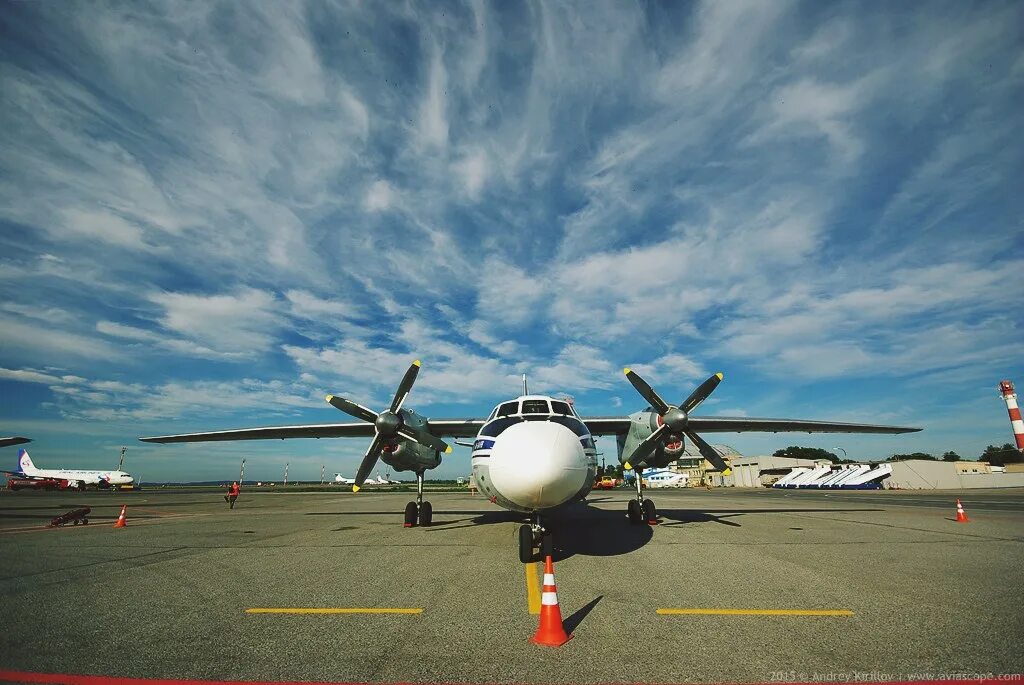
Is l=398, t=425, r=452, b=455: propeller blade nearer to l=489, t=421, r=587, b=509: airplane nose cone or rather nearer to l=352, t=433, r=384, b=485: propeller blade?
l=352, t=433, r=384, b=485: propeller blade

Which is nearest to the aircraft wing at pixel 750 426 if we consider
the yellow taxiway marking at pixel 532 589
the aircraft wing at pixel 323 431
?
the aircraft wing at pixel 323 431

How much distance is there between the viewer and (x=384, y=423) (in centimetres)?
1375

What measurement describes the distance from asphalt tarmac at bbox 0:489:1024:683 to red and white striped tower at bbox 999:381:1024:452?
206 ft

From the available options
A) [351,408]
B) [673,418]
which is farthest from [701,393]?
[351,408]

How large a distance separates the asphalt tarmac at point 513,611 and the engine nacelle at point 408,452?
3648 mm

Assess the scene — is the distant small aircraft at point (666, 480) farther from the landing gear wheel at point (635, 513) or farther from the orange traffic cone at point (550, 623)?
the orange traffic cone at point (550, 623)

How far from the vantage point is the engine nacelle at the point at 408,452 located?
14344 millimetres

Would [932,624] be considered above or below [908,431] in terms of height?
below

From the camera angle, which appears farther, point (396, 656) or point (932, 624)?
point (932, 624)

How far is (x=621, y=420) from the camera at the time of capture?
1603 cm

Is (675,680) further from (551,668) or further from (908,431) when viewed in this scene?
(908,431)

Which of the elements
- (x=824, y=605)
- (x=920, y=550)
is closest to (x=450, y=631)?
(x=824, y=605)

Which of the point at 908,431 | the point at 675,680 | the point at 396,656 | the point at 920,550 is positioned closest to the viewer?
the point at 675,680

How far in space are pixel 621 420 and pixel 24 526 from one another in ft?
69.7
